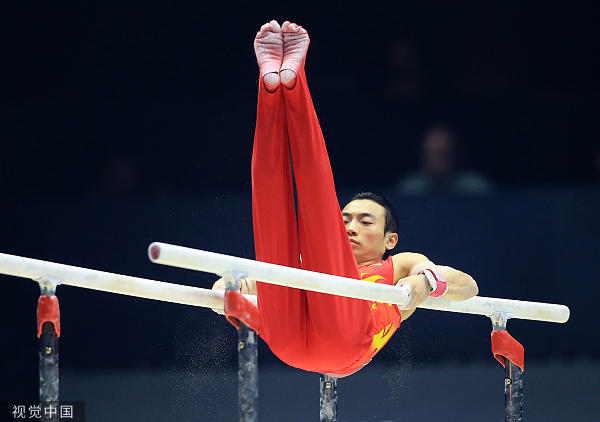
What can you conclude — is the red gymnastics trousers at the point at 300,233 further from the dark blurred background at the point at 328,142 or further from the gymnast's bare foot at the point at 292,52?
the dark blurred background at the point at 328,142

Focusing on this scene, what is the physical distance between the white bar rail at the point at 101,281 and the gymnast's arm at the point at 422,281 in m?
0.80

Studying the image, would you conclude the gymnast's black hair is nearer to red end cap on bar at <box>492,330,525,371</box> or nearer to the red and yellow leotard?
the red and yellow leotard

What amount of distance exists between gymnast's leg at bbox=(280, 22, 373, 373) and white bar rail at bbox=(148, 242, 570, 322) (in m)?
0.31

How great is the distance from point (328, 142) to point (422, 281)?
4.11 metres

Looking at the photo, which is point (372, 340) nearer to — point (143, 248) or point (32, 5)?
point (143, 248)

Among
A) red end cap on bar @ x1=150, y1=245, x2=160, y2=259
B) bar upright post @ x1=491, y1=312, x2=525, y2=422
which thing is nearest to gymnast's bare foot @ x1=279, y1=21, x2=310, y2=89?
red end cap on bar @ x1=150, y1=245, x2=160, y2=259

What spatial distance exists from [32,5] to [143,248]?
2666 millimetres

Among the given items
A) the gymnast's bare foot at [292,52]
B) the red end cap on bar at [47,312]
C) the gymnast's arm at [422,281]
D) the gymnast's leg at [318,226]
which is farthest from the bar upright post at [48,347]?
the gymnast's arm at [422,281]

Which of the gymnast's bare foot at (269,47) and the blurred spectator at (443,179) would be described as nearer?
the gymnast's bare foot at (269,47)

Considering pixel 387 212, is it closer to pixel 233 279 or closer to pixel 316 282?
pixel 316 282

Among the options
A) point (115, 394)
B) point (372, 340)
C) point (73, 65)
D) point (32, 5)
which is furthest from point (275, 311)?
point (32, 5)

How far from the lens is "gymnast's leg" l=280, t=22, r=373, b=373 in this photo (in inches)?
99.6

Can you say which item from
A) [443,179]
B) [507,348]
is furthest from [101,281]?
[443,179]

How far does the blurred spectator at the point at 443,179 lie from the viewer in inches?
259
